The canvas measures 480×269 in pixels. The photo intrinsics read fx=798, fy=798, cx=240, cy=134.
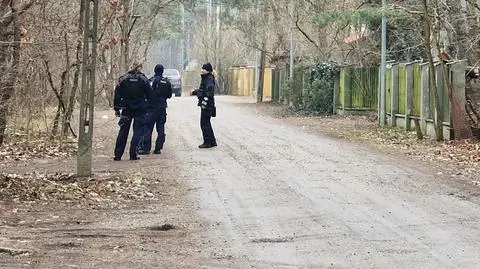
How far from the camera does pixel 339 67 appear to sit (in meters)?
31.5

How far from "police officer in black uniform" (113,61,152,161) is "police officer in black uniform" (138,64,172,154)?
42.9 inches

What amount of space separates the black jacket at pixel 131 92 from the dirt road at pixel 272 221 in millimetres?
Result: 1048

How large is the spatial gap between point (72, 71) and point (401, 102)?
33.0 feet

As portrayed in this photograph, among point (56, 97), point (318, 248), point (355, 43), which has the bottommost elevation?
point (318, 248)

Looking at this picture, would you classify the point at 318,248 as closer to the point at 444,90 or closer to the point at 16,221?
the point at 16,221

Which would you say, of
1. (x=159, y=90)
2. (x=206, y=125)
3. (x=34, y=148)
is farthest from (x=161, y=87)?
(x=34, y=148)

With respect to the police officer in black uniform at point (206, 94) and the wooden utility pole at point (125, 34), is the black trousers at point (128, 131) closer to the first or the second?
the police officer in black uniform at point (206, 94)

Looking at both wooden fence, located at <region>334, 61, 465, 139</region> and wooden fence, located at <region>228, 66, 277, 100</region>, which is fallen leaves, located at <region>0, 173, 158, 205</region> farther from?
wooden fence, located at <region>228, 66, 277, 100</region>

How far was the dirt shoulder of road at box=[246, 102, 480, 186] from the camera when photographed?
46.0 feet

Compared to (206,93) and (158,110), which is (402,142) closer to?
(206,93)

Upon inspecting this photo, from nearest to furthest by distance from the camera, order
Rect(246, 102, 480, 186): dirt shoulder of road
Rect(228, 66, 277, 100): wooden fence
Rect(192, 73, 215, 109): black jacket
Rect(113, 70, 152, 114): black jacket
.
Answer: Rect(246, 102, 480, 186): dirt shoulder of road < Rect(113, 70, 152, 114): black jacket < Rect(192, 73, 215, 109): black jacket < Rect(228, 66, 277, 100): wooden fence

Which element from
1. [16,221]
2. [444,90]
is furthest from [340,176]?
[444,90]

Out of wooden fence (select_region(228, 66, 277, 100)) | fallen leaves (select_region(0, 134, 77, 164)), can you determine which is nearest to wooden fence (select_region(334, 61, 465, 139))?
fallen leaves (select_region(0, 134, 77, 164))

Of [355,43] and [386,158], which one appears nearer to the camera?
[386,158]
